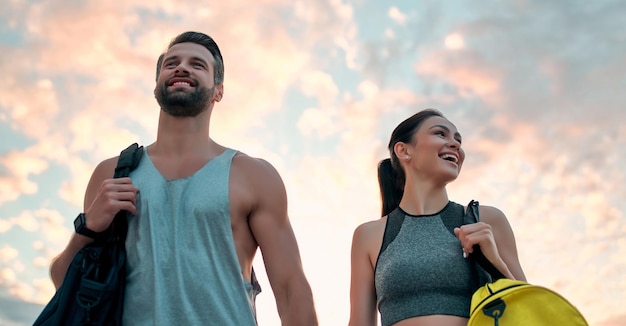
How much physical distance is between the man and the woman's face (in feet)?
5.15

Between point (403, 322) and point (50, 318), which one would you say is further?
point (403, 322)

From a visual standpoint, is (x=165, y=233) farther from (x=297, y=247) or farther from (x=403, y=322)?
(x=403, y=322)

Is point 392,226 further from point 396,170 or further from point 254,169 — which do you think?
point 254,169

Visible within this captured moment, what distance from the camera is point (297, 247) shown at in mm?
5047

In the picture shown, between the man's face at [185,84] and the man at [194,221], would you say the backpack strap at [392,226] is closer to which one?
the man at [194,221]

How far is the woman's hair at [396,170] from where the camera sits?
6.53 metres

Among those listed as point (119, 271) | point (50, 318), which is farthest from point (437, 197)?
point (50, 318)

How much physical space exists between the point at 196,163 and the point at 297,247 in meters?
0.92

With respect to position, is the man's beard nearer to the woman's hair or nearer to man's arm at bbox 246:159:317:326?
man's arm at bbox 246:159:317:326

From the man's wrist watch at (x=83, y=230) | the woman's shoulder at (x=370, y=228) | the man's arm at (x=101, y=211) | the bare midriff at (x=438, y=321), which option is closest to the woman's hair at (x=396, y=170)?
the woman's shoulder at (x=370, y=228)

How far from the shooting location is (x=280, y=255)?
4945 mm

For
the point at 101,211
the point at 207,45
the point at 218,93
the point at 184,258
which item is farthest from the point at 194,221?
the point at 207,45

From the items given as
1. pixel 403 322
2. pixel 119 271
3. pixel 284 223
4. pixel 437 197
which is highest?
pixel 437 197

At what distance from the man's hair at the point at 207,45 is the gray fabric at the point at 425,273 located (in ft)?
6.20
